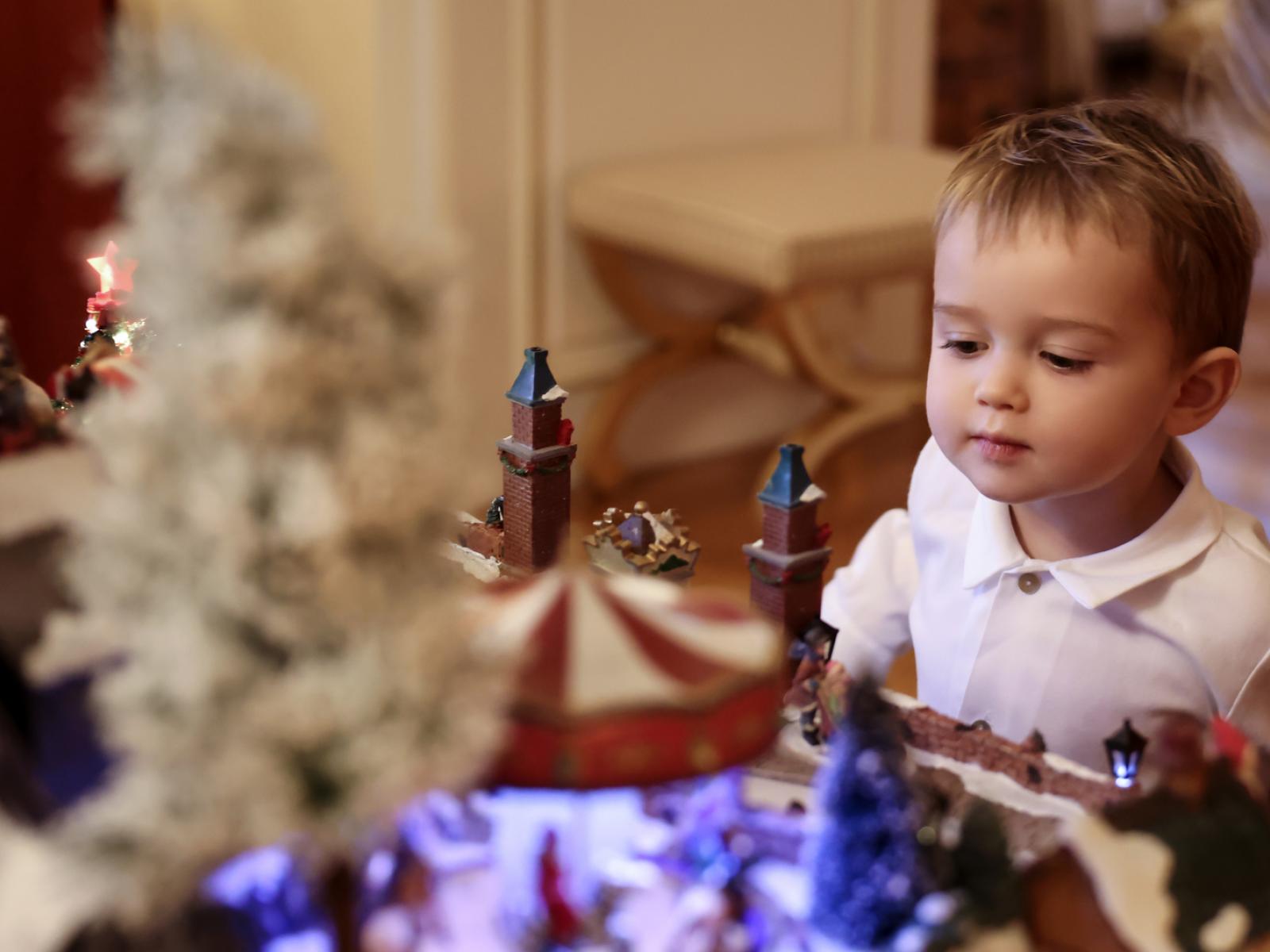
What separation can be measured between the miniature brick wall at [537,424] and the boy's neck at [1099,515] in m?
0.36

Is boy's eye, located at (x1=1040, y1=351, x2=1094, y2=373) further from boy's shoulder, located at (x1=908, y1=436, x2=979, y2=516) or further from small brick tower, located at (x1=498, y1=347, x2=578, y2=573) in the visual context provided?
small brick tower, located at (x1=498, y1=347, x2=578, y2=573)

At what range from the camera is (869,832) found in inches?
22.7

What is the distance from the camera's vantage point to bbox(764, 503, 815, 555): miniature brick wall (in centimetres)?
88

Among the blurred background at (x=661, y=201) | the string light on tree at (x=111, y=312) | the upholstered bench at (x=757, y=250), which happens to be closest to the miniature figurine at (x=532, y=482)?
the string light on tree at (x=111, y=312)

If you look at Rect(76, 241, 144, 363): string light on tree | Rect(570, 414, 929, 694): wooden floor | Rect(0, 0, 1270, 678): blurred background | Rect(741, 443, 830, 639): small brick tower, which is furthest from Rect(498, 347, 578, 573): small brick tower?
Rect(570, 414, 929, 694): wooden floor

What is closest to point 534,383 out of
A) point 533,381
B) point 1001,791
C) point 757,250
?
point 533,381

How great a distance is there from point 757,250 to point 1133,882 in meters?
1.69

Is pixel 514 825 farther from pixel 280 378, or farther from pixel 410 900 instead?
pixel 280 378

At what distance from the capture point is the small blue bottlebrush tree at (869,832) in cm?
57

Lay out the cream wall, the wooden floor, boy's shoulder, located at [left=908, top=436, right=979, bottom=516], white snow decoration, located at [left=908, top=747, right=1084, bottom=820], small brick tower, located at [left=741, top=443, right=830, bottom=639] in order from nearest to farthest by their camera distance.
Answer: white snow decoration, located at [left=908, top=747, right=1084, bottom=820], small brick tower, located at [left=741, top=443, right=830, bottom=639], boy's shoulder, located at [left=908, top=436, right=979, bottom=516], the cream wall, the wooden floor

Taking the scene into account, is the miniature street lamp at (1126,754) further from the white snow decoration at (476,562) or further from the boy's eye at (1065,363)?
the white snow decoration at (476,562)

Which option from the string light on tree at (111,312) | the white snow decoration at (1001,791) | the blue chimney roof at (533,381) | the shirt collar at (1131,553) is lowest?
the white snow decoration at (1001,791)

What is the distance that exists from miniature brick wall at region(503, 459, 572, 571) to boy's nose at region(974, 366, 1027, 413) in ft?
0.89

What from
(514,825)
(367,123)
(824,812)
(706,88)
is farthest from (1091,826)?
(706,88)
